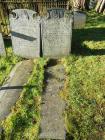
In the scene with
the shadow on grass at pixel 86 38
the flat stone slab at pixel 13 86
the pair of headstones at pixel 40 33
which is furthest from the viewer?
the shadow on grass at pixel 86 38

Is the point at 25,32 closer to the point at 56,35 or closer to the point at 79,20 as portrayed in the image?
the point at 56,35

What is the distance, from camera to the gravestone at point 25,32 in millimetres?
6953

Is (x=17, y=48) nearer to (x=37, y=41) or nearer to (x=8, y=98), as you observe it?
(x=37, y=41)

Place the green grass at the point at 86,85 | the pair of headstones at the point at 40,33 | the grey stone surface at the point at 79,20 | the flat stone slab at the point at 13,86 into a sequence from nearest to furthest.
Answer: the green grass at the point at 86,85
the flat stone slab at the point at 13,86
the pair of headstones at the point at 40,33
the grey stone surface at the point at 79,20

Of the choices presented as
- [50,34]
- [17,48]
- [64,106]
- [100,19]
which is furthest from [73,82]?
[100,19]

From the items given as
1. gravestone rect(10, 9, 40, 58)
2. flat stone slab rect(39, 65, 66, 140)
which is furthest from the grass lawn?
gravestone rect(10, 9, 40, 58)

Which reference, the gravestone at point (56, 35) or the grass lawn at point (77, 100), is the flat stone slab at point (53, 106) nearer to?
the grass lawn at point (77, 100)

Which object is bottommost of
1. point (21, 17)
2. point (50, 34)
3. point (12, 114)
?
point (12, 114)

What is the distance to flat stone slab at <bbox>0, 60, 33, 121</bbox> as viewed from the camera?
19.2ft

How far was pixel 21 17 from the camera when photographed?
696cm

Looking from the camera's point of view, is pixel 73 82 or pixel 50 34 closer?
pixel 73 82

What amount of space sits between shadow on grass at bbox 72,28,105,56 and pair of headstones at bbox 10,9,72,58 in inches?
19.9

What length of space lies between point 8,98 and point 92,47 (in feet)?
9.78

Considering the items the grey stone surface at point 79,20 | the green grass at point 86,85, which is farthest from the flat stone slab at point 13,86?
the grey stone surface at point 79,20
